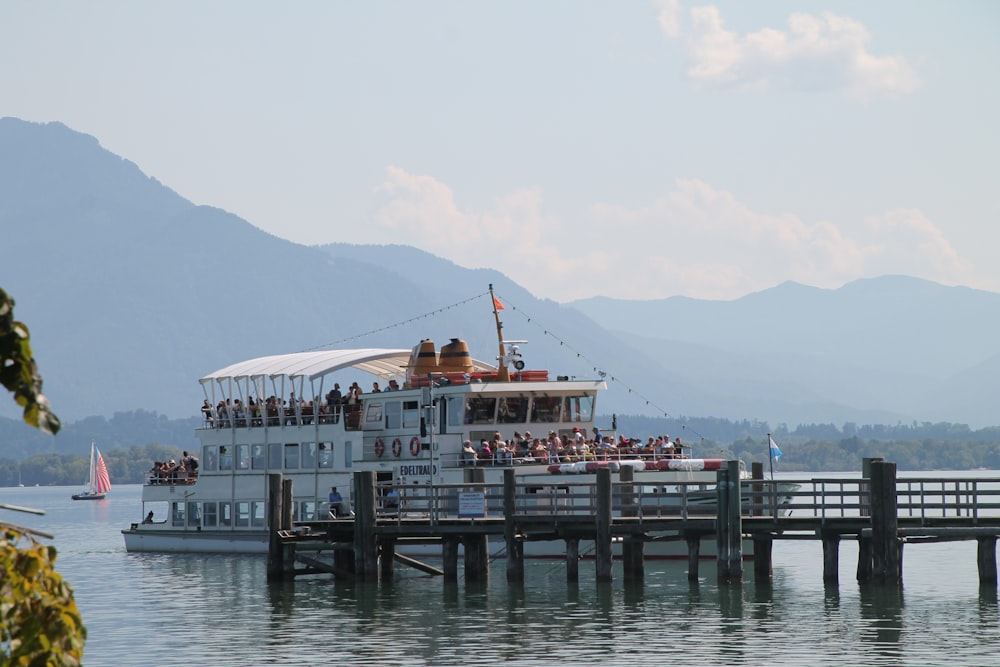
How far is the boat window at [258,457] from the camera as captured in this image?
55.2m

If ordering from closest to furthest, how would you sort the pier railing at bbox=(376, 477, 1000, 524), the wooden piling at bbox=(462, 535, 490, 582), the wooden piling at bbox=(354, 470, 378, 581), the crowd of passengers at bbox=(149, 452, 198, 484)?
the pier railing at bbox=(376, 477, 1000, 524)
the wooden piling at bbox=(354, 470, 378, 581)
the wooden piling at bbox=(462, 535, 490, 582)
the crowd of passengers at bbox=(149, 452, 198, 484)

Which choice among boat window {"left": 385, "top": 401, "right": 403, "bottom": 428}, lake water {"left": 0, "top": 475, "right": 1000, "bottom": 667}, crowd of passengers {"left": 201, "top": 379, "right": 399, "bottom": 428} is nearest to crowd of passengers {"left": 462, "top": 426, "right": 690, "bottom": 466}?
lake water {"left": 0, "top": 475, "right": 1000, "bottom": 667}

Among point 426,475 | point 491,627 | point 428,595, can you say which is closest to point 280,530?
point 428,595

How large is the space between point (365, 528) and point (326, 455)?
1328 centimetres

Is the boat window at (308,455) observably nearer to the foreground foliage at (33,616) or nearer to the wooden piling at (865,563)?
the wooden piling at (865,563)

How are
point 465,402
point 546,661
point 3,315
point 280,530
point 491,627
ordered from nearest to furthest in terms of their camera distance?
point 3,315 → point 546,661 → point 491,627 → point 280,530 → point 465,402

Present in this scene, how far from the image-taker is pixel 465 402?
159 feet

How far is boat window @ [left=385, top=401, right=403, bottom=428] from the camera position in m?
50.4

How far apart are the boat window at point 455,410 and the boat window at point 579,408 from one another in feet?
12.7

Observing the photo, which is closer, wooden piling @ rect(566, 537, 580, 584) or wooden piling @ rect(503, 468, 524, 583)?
wooden piling @ rect(503, 468, 524, 583)

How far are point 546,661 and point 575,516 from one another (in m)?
10.4

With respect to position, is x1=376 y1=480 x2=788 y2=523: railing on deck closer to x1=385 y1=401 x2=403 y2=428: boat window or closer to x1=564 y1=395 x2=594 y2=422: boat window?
x1=385 y1=401 x2=403 y2=428: boat window

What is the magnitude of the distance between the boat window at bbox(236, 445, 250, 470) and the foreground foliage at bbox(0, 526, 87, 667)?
1862 inches

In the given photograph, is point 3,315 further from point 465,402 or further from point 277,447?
point 277,447
